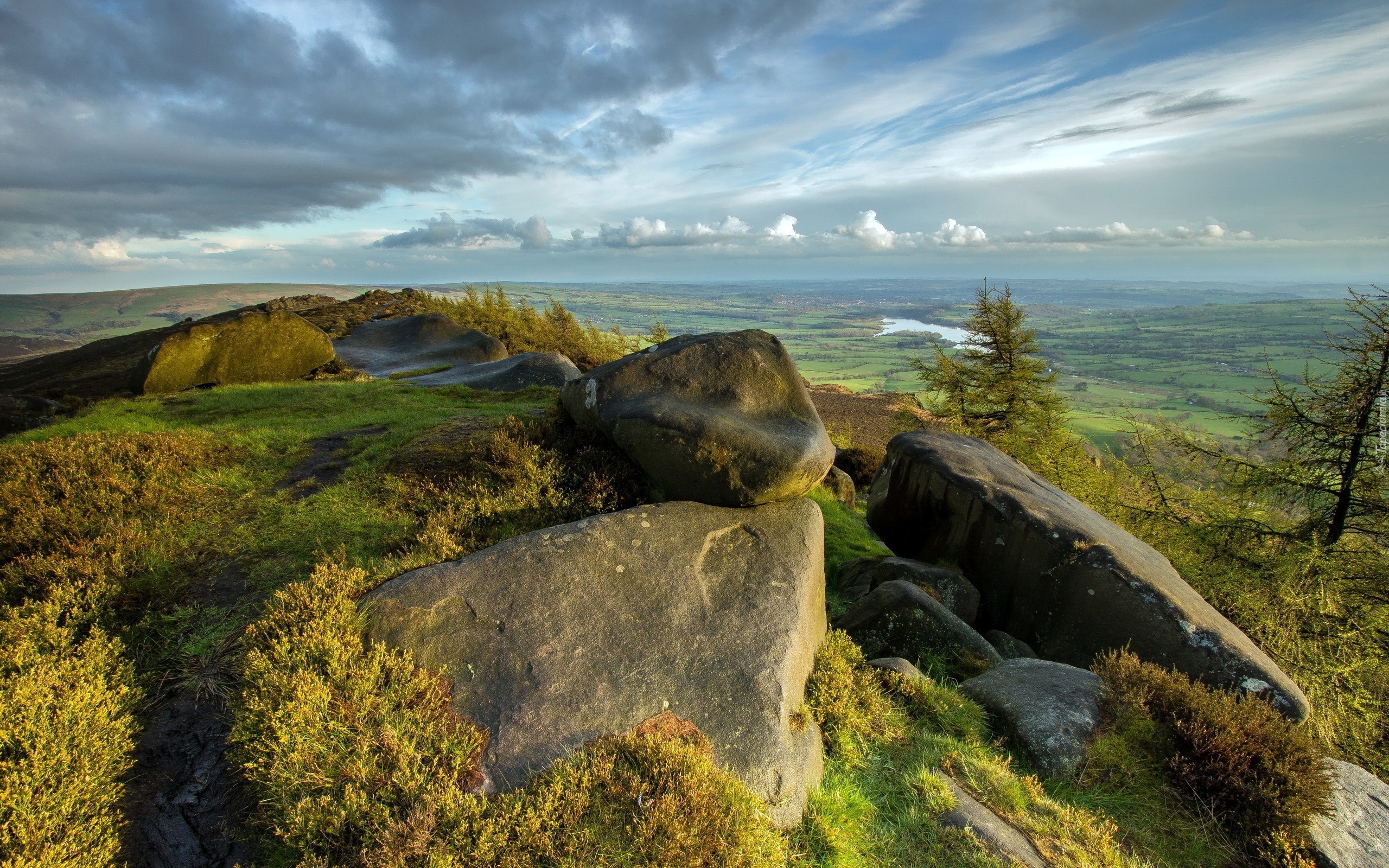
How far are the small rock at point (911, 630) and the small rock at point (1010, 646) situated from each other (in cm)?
88

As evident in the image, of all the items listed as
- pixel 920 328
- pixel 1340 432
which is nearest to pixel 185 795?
pixel 1340 432

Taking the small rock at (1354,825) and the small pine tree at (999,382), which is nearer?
the small rock at (1354,825)

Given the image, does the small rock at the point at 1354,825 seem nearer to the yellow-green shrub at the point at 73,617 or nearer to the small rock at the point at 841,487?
the yellow-green shrub at the point at 73,617

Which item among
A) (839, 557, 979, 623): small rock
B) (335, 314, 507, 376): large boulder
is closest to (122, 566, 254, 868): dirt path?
(839, 557, 979, 623): small rock

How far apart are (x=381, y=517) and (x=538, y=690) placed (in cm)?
493

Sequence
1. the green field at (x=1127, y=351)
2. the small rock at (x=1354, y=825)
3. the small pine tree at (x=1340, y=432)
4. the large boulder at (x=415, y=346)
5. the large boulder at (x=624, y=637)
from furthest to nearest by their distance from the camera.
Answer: the green field at (x=1127, y=351) → the large boulder at (x=415, y=346) → the small pine tree at (x=1340, y=432) → the small rock at (x=1354, y=825) → the large boulder at (x=624, y=637)

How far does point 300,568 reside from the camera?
7910 mm

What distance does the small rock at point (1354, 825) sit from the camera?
20.5 feet

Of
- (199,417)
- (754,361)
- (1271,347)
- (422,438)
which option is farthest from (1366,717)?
(1271,347)

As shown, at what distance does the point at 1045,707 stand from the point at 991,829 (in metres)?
2.51

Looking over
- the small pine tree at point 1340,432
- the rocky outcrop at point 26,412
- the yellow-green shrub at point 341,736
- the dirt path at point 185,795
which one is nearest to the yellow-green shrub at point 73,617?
the dirt path at point 185,795

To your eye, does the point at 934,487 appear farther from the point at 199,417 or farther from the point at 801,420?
the point at 199,417

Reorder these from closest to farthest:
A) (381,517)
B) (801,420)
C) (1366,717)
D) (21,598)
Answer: (21,598)
(381,517)
(801,420)
(1366,717)

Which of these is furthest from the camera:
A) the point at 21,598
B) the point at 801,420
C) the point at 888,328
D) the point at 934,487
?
the point at 888,328
